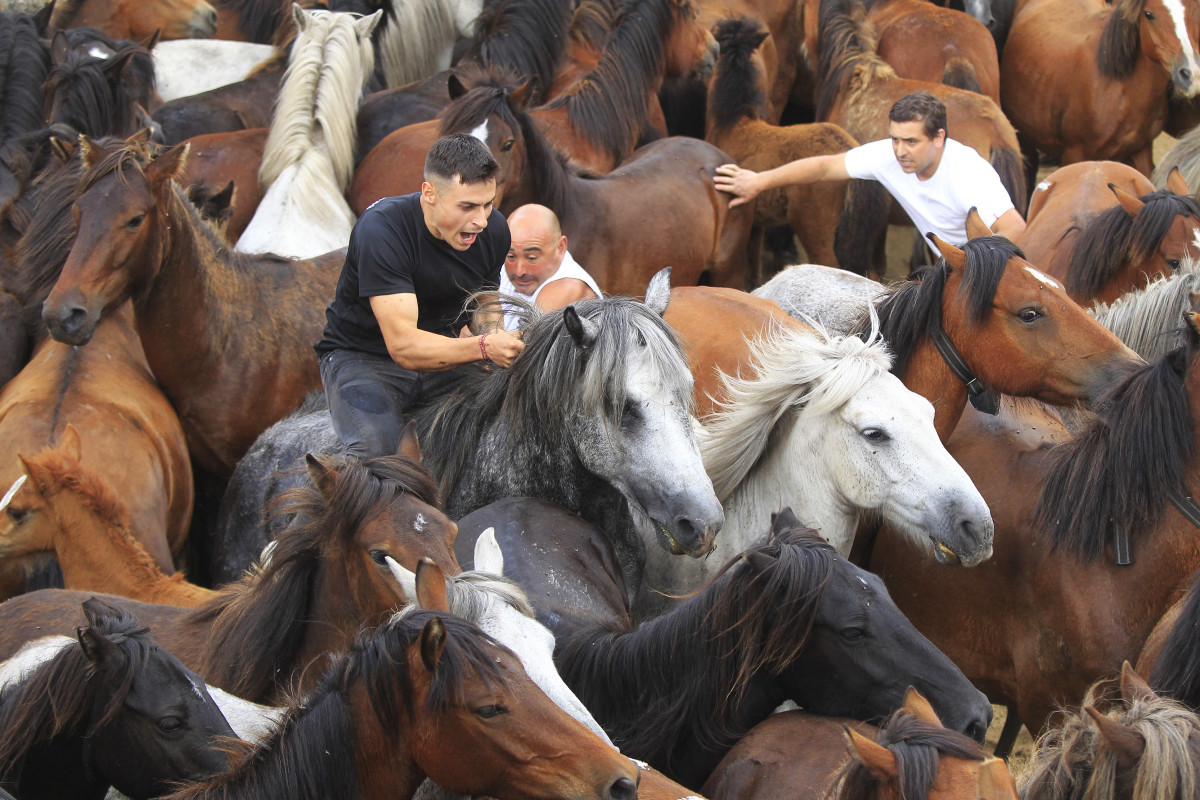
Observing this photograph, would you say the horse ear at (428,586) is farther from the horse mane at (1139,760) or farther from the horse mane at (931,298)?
the horse mane at (931,298)

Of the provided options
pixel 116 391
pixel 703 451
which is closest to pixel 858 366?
pixel 703 451

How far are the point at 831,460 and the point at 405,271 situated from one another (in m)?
1.48

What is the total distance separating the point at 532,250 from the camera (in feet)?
15.1

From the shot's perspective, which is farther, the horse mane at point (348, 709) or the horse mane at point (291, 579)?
the horse mane at point (291, 579)

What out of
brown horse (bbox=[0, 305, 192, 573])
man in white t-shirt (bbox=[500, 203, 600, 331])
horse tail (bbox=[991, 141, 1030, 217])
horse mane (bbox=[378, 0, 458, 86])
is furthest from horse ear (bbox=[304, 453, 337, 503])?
horse mane (bbox=[378, 0, 458, 86])

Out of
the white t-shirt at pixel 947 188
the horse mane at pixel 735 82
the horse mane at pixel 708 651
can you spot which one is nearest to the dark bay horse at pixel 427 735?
the horse mane at pixel 708 651

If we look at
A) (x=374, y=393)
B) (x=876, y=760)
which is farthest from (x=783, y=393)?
(x=876, y=760)

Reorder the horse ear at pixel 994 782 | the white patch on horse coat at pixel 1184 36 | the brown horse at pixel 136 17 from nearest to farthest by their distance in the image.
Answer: the horse ear at pixel 994 782
the white patch on horse coat at pixel 1184 36
the brown horse at pixel 136 17

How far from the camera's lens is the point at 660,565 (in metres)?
3.89

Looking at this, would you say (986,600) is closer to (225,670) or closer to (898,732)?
(898,732)

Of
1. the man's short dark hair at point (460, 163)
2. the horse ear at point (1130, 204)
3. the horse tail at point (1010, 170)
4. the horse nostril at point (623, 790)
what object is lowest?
the horse tail at point (1010, 170)

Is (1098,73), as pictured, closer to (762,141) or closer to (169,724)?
(762,141)

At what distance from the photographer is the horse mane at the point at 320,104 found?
6.48 metres

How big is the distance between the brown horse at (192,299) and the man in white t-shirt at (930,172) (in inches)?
104
